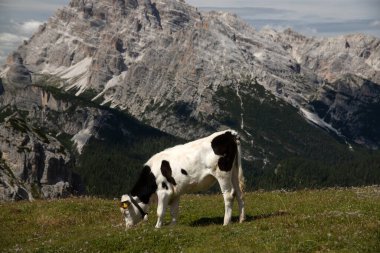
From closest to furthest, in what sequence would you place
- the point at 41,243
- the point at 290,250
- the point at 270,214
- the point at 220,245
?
the point at 290,250 → the point at 220,245 → the point at 41,243 → the point at 270,214

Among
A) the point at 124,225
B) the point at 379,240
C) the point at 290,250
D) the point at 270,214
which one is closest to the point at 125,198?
the point at 124,225

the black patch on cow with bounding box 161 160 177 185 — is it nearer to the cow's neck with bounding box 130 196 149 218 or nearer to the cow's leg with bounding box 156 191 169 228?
the cow's leg with bounding box 156 191 169 228

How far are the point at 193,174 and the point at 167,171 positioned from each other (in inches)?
52.7

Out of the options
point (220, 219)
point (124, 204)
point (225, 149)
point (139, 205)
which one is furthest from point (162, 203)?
point (225, 149)

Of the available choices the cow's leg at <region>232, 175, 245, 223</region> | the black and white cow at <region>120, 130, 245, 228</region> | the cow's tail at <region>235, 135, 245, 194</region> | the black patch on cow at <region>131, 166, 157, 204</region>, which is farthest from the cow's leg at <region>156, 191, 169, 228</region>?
the cow's tail at <region>235, 135, 245, 194</region>

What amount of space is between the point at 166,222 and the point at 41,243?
23.6ft

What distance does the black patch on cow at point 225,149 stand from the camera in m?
26.5

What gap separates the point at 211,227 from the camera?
978 inches

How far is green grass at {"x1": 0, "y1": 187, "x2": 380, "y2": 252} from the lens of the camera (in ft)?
66.7

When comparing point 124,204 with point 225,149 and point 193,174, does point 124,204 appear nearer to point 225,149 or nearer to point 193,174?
point 193,174

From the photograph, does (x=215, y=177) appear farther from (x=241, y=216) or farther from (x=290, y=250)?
(x=290, y=250)

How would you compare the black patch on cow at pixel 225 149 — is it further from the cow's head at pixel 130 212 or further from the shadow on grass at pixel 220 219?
the cow's head at pixel 130 212

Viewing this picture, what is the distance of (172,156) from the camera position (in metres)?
27.5

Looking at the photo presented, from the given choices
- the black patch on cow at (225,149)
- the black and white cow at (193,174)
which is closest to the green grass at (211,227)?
the black and white cow at (193,174)
